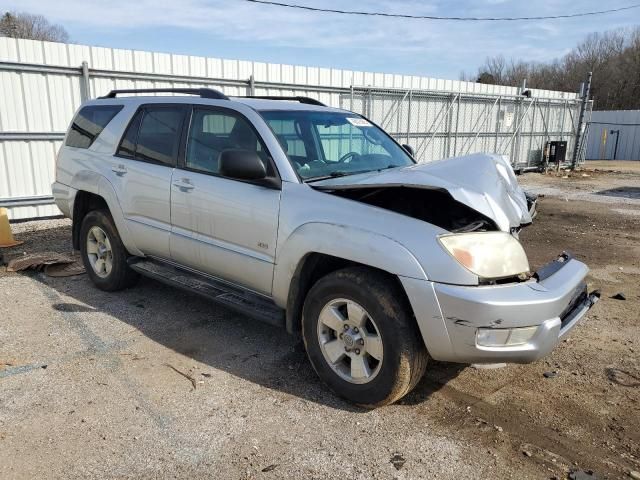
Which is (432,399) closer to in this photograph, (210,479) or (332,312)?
(332,312)

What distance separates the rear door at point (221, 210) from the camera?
3631 millimetres

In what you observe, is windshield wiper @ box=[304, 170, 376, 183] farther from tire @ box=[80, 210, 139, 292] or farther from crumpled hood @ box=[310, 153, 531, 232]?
tire @ box=[80, 210, 139, 292]

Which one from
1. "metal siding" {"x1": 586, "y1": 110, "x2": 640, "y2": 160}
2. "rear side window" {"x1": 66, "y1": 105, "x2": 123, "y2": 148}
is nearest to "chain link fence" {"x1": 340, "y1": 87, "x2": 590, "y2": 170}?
"metal siding" {"x1": 586, "y1": 110, "x2": 640, "y2": 160}

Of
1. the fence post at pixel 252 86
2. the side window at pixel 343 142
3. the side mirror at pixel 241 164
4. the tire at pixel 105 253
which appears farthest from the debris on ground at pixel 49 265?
the fence post at pixel 252 86

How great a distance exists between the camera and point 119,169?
4840mm

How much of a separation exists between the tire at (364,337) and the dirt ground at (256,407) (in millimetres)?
190

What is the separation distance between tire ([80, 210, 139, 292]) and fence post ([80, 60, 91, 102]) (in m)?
4.66

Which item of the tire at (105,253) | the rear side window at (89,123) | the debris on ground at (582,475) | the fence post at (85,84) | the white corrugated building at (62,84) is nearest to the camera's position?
the debris on ground at (582,475)

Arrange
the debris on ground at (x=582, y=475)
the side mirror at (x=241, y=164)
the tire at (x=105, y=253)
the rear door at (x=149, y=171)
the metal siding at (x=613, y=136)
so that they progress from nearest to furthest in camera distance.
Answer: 1. the debris on ground at (x=582, y=475)
2. the side mirror at (x=241, y=164)
3. the rear door at (x=149, y=171)
4. the tire at (x=105, y=253)
5. the metal siding at (x=613, y=136)

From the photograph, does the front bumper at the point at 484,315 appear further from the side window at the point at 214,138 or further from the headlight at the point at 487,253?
the side window at the point at 214,138

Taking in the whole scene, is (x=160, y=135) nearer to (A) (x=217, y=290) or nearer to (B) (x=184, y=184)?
(B) (x=184, y=184)

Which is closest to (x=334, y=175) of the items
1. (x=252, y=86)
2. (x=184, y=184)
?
(x=184, y=184)

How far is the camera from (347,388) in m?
3.24

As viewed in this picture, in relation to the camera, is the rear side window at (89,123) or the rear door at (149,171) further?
the rear side window at (89,123)
